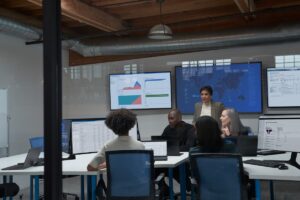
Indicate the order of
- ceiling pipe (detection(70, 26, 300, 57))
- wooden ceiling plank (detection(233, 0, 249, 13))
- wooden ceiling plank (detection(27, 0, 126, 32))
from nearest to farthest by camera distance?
wooden ceiling plank (detection(27, 0, 126, 32))
wooden ceiling plank (detection(233, 0, 249, 13))
ceiling pipe (detection(70, 26, 300, 57))

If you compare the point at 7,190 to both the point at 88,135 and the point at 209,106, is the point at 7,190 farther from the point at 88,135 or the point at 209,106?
the point at 209,106

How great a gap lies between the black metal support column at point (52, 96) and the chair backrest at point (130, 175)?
2.00 m

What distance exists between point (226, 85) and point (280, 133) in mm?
3003

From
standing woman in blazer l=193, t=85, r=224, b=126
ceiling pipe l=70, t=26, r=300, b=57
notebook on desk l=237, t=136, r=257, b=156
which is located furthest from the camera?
ceiling pipe l=70, t=26, r=300, b=57

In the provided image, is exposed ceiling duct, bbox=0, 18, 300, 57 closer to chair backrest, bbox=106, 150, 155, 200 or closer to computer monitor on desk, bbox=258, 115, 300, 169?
computer monitor on desk, bbox=258, 115, 300, 169

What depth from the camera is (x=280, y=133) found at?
3.55 metres

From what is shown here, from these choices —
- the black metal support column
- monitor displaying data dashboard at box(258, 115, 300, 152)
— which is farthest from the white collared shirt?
the black metal support column

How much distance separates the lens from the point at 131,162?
10.3 feet

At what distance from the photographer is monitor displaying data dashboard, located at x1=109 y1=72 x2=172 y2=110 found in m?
6.91

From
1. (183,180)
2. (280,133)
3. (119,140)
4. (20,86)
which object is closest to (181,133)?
(183,180)

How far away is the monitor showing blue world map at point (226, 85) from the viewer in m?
6.35

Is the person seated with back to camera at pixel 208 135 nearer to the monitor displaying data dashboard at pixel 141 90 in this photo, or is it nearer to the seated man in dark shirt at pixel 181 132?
the seated man in dark shirt at pixel 181 132

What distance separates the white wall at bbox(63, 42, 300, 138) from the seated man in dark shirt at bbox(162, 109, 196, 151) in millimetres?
1757

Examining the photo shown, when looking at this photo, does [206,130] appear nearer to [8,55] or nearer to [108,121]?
[108,121]
